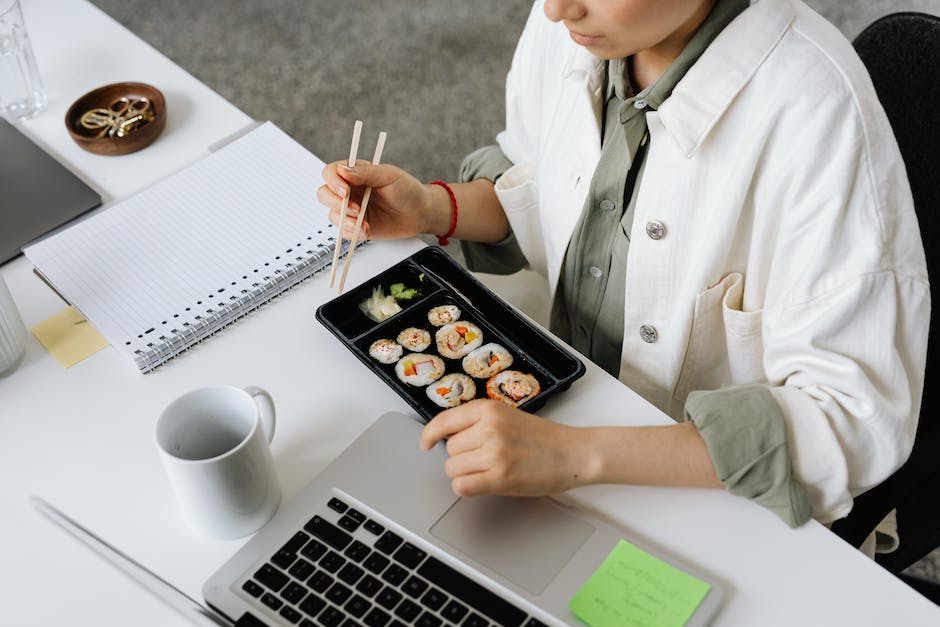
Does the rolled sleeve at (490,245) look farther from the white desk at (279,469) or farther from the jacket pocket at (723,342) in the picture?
the jacket pocket at (723,342)

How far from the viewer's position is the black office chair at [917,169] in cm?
93

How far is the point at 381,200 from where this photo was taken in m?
1.08

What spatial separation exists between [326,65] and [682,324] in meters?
1.80

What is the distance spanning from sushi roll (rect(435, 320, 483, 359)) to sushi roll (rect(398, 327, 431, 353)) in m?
0.01

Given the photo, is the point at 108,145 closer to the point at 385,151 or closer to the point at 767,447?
the point at 767,447

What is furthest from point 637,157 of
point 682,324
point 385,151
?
point 385,151

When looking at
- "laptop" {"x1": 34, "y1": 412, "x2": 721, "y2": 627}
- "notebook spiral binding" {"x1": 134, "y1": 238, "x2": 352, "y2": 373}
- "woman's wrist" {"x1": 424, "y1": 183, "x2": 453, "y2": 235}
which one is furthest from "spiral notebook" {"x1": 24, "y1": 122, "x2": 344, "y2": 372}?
"laptop" {"x1": 34, "y1": 412, "x2": 721, "y2": 627}

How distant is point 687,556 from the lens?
79cm

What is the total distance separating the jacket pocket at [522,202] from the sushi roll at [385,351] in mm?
312

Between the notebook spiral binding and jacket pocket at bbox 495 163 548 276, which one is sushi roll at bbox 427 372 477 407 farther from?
jacket pocket at bbox 495 163 548 276

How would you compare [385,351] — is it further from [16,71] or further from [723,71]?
[16,71]

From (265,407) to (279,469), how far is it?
0.07 meters

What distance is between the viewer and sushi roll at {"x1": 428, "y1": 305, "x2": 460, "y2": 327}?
0.98m

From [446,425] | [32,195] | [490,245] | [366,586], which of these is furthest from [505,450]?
[32,195]
